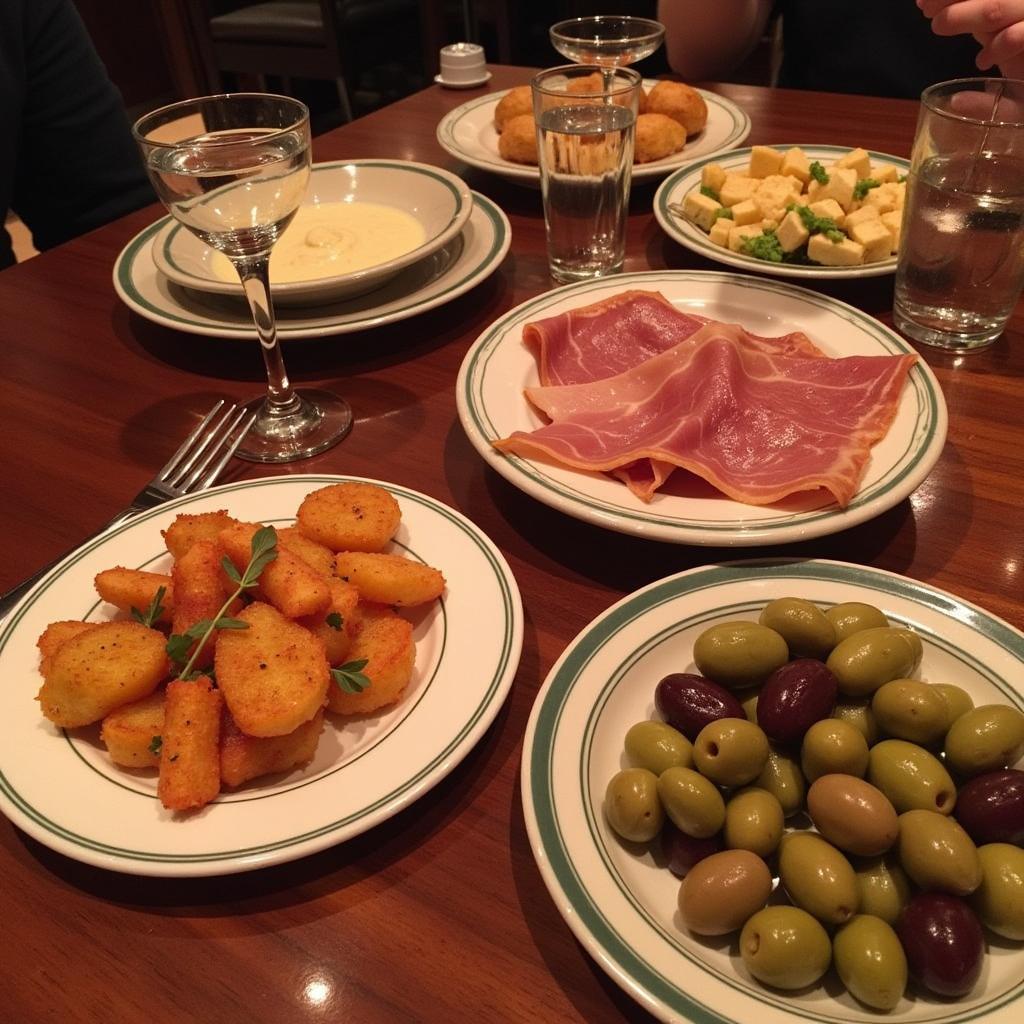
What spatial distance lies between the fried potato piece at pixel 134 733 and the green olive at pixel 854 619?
62cm

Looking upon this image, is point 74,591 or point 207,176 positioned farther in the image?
point 207,176

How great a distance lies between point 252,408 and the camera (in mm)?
1398

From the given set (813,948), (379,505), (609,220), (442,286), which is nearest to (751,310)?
(609,220)

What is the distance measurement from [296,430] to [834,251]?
0.94m

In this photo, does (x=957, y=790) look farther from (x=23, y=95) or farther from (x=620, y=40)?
(x=23, y=95)

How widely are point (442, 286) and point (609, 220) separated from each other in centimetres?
35

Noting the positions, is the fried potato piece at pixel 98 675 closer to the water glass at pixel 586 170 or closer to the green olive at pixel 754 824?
the green olive at pixel 754 824

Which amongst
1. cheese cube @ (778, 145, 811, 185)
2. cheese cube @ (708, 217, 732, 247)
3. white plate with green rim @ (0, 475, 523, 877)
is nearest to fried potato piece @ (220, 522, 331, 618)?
white plate with green rim @ (0, 475, 523, 877)

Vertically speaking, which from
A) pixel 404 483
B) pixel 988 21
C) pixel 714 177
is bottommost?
pixel 404 483

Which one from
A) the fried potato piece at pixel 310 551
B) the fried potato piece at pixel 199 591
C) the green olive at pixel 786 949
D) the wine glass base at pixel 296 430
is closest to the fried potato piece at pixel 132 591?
the fried potato piece at pixel 199 591

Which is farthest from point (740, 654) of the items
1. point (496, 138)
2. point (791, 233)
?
point (496, 138)

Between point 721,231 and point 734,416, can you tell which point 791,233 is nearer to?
point 721,231

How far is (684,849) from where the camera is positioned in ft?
2.37

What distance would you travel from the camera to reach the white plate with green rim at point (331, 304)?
1.47 m
